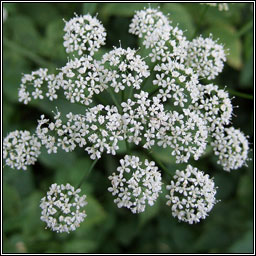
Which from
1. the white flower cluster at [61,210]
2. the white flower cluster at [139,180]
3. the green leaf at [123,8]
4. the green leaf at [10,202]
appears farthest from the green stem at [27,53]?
the white flower cluster at [139,180]

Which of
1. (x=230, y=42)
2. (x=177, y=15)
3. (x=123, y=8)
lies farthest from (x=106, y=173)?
(x=230, y=42)

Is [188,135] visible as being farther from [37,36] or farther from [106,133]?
[37,36]

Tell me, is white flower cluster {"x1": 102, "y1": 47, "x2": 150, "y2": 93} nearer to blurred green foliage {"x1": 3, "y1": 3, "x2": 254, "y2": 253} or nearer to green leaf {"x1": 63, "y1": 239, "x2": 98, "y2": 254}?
blurred green foliage {"x1": 3, "y1": 3, "x2": 254, "y2": 253}

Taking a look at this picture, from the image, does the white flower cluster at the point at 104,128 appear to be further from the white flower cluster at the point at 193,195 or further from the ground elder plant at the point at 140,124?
the white flower cluster at the point at 193,195

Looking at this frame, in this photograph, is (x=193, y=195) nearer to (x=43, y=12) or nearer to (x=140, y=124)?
(x=140, y=124)

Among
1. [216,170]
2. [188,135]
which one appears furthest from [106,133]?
[216,170]

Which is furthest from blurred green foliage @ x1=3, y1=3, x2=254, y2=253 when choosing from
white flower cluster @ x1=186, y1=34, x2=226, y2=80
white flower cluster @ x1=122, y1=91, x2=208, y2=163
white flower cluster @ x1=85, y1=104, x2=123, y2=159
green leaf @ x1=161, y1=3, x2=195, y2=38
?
white flower cluster @ x1=85, y1=104, x2=123, y2=159
